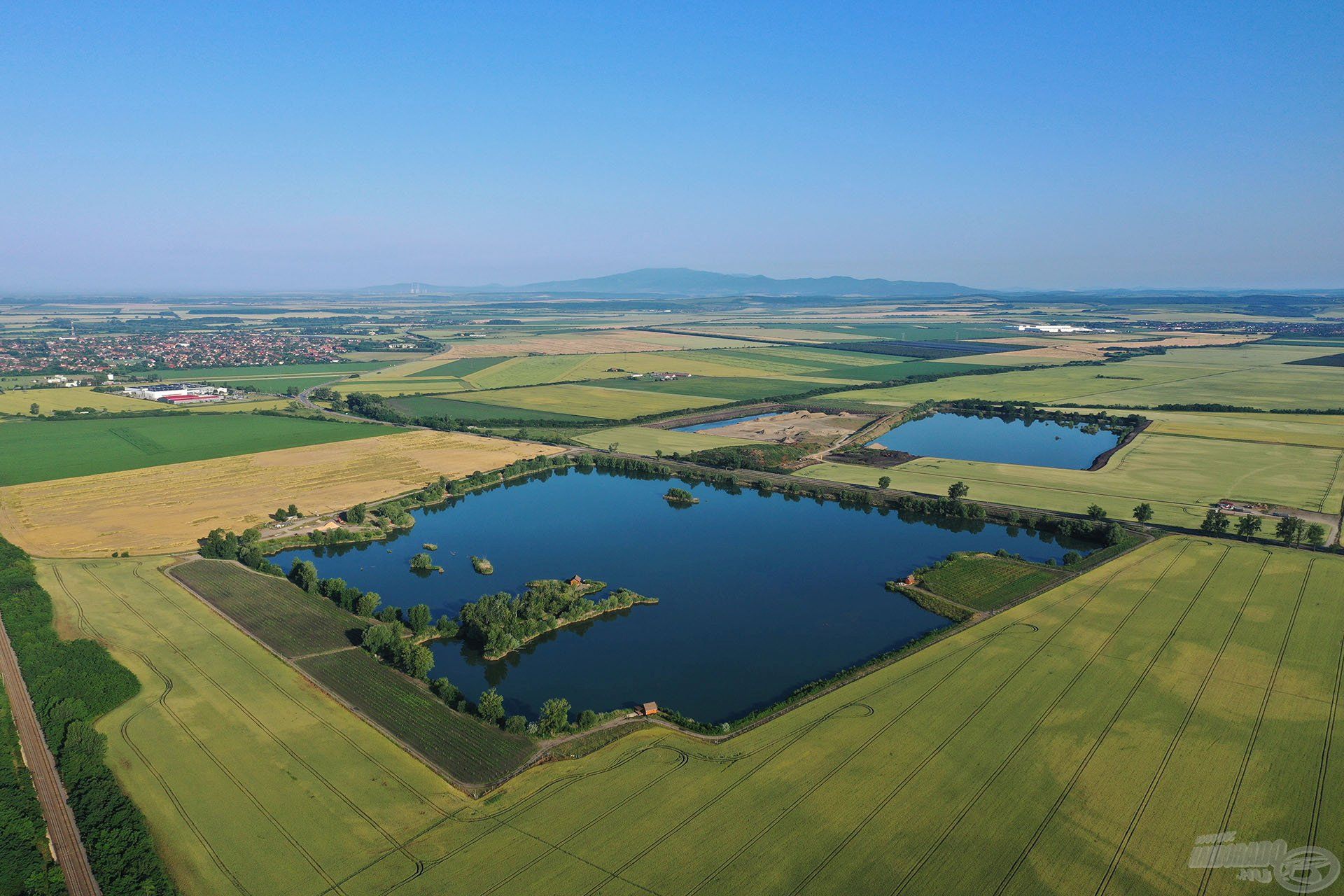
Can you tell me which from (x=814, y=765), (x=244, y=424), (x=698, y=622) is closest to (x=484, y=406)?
(x=244, y=424)

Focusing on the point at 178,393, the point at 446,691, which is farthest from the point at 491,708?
the point at 178,393

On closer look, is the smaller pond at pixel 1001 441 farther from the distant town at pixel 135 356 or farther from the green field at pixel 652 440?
the distant town at pixel 135 356

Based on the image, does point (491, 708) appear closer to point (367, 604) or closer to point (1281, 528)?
point (367, 604)

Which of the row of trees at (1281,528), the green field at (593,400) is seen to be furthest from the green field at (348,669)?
the green field at (593,400)

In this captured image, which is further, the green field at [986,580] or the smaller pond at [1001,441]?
the smaller pond at [1001,441]

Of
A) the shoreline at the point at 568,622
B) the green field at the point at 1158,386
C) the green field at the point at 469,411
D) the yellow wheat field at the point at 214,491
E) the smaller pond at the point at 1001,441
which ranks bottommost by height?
the shoreline at the point at 568,622

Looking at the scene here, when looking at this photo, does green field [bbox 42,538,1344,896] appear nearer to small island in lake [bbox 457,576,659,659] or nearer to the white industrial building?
small island in lake [bbox 457,576,659,659]

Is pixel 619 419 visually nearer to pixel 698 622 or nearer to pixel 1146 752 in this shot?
pixel 698 622

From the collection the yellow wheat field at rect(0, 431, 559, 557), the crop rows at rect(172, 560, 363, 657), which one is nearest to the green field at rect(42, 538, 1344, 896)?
the crop rows at rect(172, 560, 363, 657)
